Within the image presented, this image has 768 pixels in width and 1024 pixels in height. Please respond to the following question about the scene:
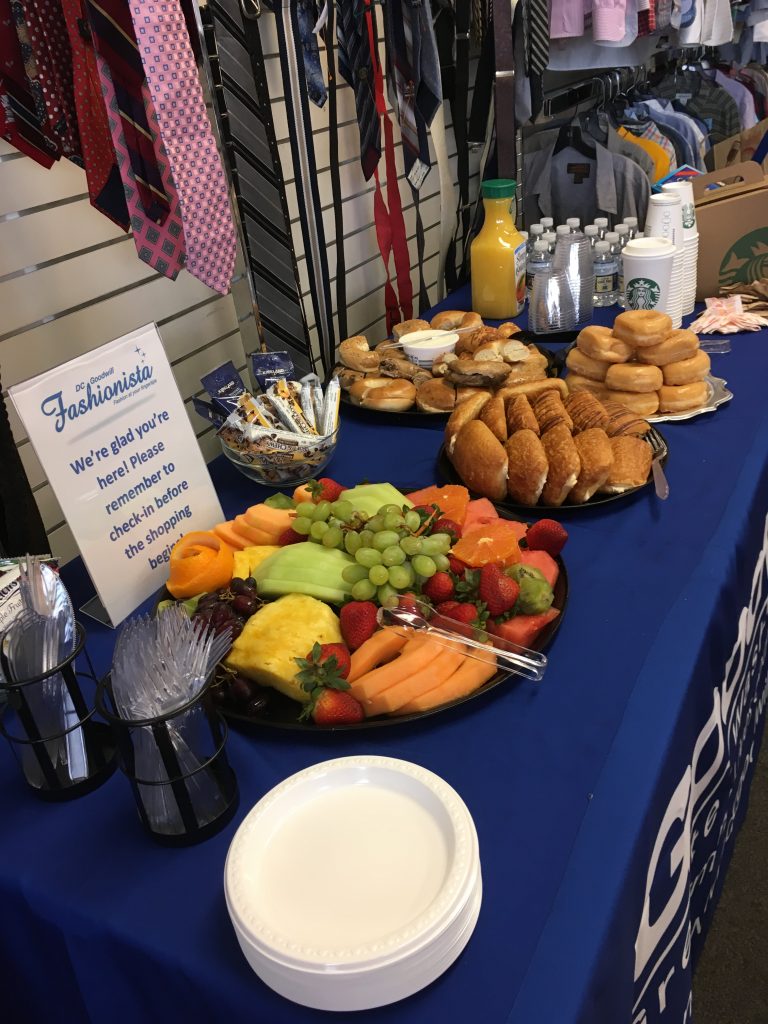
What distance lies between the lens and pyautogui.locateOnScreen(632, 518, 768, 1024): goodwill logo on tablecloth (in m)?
0.97

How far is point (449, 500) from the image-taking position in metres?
1.26

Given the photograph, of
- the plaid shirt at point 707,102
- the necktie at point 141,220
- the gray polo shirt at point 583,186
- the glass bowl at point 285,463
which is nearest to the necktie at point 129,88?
the necktie at point 141,220

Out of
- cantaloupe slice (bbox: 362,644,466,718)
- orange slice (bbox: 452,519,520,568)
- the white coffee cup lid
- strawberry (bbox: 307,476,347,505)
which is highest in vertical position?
the white coffee cup lid

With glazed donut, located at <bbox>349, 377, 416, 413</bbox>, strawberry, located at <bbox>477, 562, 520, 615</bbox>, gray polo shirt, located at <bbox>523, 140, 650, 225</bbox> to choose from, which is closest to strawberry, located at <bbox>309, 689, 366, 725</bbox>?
strawberry, located at <bbox>477, 562, 520, 615</bbox>

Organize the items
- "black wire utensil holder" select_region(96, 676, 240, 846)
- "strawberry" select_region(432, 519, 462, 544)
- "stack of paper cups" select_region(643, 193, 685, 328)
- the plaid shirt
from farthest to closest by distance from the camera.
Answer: the plaid shirt, "stack of paper cups" select_region(643, 193, 685, 328), "strawberry" select_region(432, 519, 462, 544), "black wire utensil holder" select_region(96, 676, 240, 846)

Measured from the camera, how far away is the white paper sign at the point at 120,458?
3.62 feet

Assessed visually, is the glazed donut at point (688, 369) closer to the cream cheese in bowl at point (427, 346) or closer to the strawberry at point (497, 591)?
the cream cheese in bowl at point (427, 346)

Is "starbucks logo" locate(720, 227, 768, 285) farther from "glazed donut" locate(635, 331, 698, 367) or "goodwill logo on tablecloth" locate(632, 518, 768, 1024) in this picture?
"goodwill logo on tablecloth" locate(632, 518, 768, 1024)

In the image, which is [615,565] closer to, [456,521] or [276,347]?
[456,521]

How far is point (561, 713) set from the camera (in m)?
0.99

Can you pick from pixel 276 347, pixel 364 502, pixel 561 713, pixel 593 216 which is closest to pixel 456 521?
pixel 364 502

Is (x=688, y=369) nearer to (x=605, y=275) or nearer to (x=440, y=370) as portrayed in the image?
(x=440, y=370)

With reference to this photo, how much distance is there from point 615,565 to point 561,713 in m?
0.34

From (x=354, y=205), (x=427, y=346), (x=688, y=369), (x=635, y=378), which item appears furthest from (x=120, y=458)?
(x=354, y=205)
